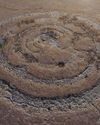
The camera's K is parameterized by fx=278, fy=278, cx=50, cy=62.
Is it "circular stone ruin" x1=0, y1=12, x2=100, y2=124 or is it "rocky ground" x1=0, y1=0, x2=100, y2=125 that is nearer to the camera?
"rocky ground" x1=0, y1=0, x2=100, y2=125

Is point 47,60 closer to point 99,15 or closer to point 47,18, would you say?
point 47,18

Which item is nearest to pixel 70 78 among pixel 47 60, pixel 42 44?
pixel 47 60

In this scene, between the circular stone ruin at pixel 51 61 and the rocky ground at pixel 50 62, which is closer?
the rocky ground at pixel 50 62

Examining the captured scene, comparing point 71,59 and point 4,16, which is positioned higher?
point 4,16

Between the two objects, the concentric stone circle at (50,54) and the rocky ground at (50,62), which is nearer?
the rocky ground at (50,62)

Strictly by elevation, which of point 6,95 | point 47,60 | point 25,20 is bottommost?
point 6,95
